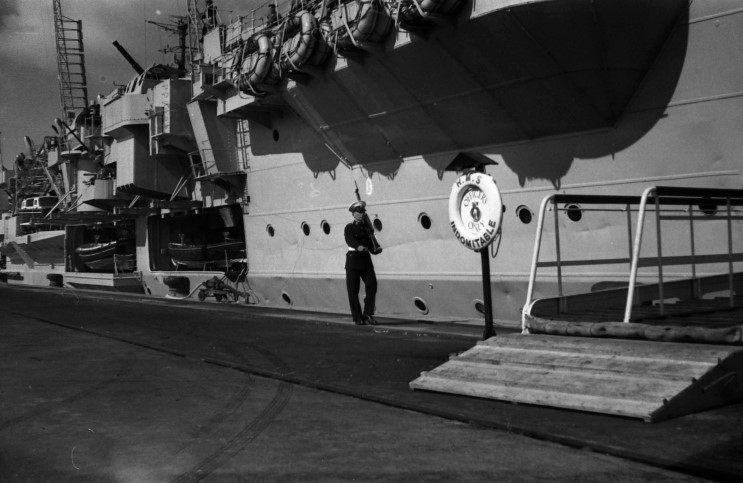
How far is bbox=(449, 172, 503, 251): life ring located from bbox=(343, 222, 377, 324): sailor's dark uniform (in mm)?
3616

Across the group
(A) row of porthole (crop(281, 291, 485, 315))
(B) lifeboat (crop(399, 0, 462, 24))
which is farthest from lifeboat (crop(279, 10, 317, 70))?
(A) row of porthole (crop(281, 291, 485, 315))

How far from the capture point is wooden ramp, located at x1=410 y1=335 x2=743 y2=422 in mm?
4645

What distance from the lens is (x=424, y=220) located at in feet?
44.7

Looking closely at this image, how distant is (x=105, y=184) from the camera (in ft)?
89.0

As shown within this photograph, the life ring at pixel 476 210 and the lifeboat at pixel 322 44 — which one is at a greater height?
the lifeboat at pixel 322 44

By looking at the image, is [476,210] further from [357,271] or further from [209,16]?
[209,16]

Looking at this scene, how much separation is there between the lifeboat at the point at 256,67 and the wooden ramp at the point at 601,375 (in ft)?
33.6

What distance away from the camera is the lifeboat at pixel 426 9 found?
33.5ft

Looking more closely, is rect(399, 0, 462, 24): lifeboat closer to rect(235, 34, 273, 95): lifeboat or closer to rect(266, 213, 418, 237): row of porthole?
rect(266, 213, 418, 237): row of porthole

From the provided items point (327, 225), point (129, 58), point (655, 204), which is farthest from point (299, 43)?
point (129, 58)

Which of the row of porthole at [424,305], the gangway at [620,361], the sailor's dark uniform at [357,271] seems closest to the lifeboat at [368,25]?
the sailor's dark uniform at [357,271]

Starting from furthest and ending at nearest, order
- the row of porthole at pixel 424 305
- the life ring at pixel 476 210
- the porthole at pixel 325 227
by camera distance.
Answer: the porthole at pixel 325 227, the row of porthole at pixel 424 305, the life ring at pixel 476 210

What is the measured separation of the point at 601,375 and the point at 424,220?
8691 mm

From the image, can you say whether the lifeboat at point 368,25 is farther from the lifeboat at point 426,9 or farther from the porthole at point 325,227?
the porthole at point 325,227
